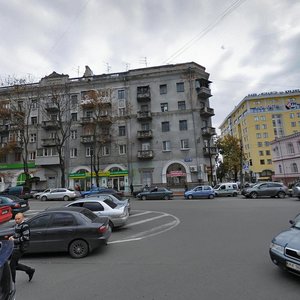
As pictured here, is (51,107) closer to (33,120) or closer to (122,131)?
(33,120)

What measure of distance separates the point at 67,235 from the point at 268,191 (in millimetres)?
23926

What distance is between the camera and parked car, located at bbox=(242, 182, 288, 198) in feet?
→ 84.8

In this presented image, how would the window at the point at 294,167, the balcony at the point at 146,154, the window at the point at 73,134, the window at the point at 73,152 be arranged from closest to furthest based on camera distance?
the balcony at the point at 146,154
the window at the point at 73,152
the window at the point at 73,134
the window at the point at 294,167

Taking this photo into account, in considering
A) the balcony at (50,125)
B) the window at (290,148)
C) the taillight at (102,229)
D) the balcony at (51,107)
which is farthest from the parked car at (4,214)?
the window at (290,148)

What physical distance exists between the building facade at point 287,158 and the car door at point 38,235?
4720 centimetres

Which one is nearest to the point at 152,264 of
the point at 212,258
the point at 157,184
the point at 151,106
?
the point at 212,258

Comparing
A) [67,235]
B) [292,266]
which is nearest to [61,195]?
[67,235]

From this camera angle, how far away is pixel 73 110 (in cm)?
4172

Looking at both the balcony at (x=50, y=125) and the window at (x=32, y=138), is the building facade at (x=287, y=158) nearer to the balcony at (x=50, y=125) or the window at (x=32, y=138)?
the balcony at (x=50, y=125)

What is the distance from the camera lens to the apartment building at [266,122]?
80.3 m

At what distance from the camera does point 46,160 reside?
131 feet

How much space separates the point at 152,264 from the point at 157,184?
1242 inches

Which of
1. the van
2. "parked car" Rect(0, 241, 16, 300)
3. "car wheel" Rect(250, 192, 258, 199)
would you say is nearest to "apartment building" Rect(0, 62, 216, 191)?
the van

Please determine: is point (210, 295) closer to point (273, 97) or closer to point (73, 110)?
point (73, 110)
